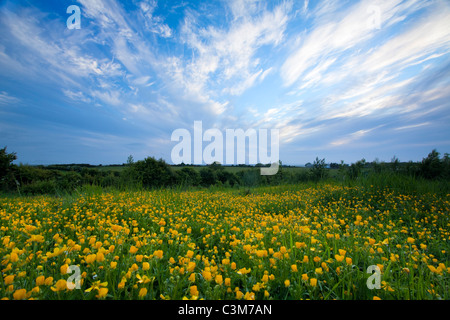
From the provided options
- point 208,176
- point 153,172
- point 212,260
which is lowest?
point 212,260

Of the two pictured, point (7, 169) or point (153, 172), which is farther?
point (153, 172)

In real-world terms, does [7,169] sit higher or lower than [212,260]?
higher

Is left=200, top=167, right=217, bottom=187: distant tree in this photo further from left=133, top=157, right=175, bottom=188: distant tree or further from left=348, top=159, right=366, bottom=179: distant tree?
left=348, top=159, right=366, bottom=179: distant tree

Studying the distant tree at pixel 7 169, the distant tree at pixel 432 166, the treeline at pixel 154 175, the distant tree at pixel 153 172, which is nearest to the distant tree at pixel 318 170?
the treeline at pixel 154 175

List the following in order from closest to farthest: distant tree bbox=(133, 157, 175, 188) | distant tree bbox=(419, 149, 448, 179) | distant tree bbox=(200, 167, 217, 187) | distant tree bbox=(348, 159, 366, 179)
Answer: distant tree bbox=(419, 149, 448, 179) → distant tree bbox=(348, 159, 366, 179) → distant tree bbox=(133, 157, 175, 188) → distant tree bbox=(200, 167, 217, 187)

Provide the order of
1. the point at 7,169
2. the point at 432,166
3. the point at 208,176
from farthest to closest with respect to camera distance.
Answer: the point at 208,176 < the point at 7,169 < the point at 432,166

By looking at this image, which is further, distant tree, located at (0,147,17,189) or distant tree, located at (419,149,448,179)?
distant tree, located at (0,147,17,189)

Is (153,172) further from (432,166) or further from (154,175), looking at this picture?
(432,166)

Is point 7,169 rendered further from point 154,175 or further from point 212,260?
point 212,260

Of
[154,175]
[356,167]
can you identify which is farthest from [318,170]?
[154,175]

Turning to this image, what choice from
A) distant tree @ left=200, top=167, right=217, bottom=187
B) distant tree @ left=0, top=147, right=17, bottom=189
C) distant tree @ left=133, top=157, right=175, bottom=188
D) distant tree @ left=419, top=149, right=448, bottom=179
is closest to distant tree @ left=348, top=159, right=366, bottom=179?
distant tree @ left=419, top=149, right=448, bottom=179

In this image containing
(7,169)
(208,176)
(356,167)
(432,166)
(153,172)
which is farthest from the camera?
(208,176)

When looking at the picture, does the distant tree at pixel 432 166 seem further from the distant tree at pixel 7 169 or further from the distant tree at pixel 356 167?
the distant tree at pixel 7 169
